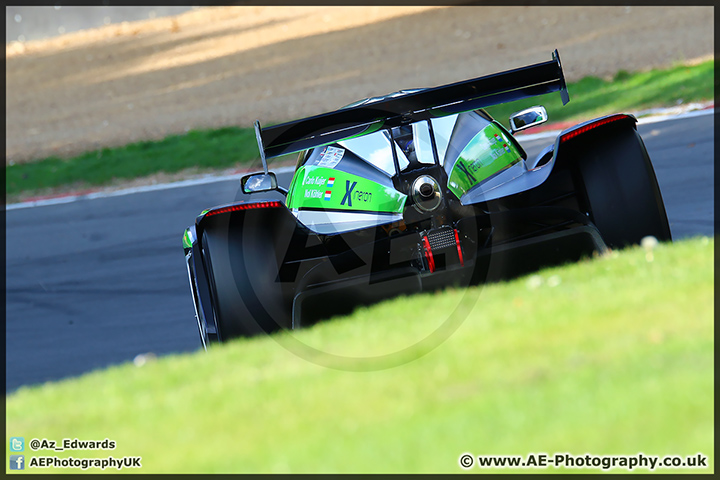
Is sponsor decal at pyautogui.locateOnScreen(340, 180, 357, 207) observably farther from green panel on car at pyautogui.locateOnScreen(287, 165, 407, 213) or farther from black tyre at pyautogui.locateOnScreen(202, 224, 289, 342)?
black tyre at pyautogui.locateOnScreen(202, 224, 289, 342)

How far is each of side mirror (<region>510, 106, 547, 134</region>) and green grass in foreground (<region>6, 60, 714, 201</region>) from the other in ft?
20.2

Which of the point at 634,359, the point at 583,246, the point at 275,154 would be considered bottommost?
the point at 634,359

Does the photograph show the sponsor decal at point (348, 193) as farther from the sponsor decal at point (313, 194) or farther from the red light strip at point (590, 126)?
the red light strip at point (590, 126)

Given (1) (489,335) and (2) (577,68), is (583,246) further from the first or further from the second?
(2) (577,68)

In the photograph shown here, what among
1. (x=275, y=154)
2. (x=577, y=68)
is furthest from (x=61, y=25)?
(x=275, y=154)

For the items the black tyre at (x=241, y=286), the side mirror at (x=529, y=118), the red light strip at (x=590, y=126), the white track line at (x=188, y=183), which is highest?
the white track line at (x=188, y=183)

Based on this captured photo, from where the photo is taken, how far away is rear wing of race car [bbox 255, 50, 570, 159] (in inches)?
190

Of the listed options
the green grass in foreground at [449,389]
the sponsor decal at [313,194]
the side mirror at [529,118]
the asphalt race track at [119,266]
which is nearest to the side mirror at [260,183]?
the sponsor decal at [313,194]

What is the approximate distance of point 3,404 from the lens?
4.30 meters

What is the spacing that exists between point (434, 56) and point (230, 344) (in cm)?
1613

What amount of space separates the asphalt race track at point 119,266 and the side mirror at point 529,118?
1.72 meters

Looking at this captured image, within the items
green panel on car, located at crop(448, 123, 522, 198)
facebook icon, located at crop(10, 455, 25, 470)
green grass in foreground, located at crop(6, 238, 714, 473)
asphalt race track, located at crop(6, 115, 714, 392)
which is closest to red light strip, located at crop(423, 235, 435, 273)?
green panel on car, located at crop(448, 123, 522, 198)

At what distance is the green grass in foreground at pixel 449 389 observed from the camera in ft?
8.55

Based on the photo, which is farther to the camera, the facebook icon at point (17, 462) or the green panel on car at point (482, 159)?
the green panel on car at point (482, 159)
